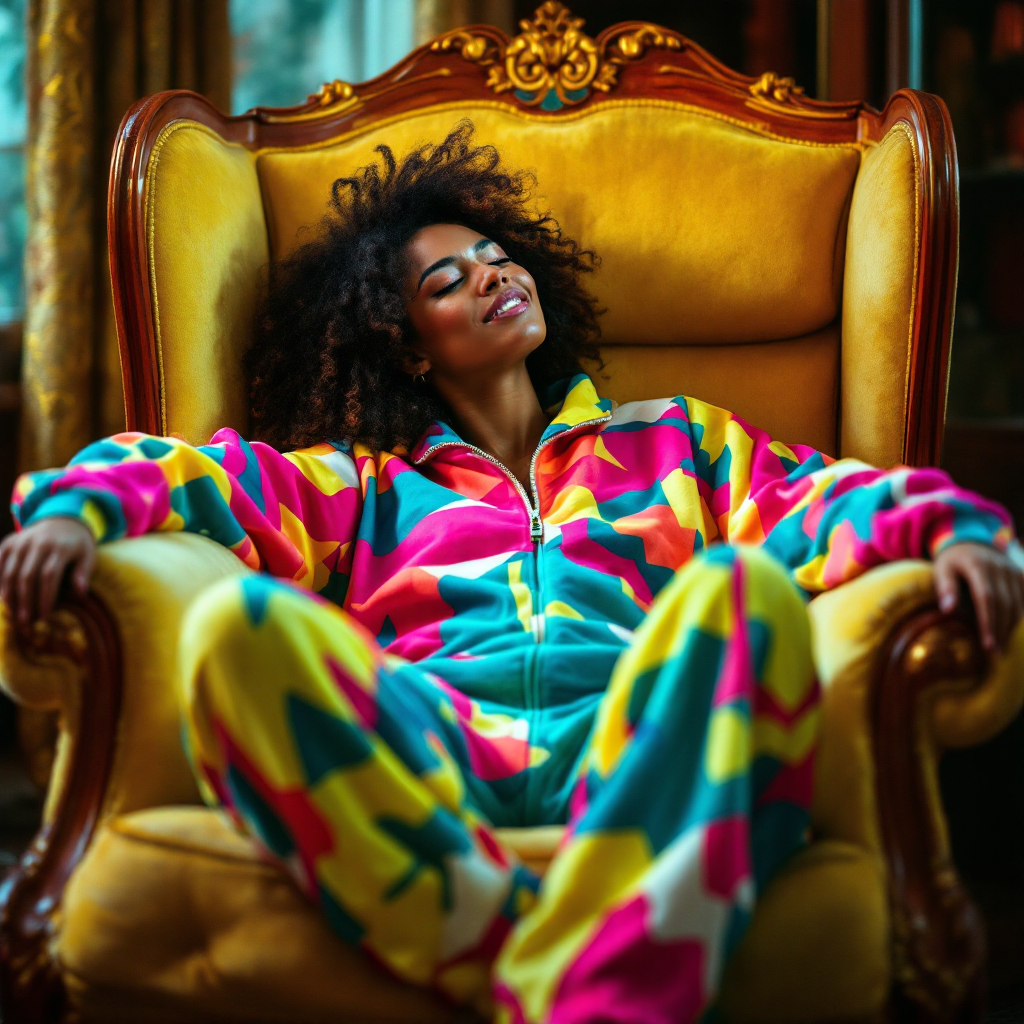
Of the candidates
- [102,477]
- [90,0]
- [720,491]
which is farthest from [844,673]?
[90,0]

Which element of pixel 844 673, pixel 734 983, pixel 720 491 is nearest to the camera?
pixel 734 983

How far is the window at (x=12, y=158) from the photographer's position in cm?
237

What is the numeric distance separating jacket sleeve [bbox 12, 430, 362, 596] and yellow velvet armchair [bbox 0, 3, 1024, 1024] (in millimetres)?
50

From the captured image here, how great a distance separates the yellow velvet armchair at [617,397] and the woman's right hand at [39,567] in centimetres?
2

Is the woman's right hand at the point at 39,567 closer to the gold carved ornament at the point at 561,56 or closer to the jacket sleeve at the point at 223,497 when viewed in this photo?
the jacket sleeve at the point at 223,497

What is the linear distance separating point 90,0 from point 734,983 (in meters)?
2.06

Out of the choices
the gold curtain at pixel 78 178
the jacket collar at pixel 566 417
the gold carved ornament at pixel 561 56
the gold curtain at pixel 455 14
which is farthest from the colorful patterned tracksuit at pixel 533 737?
the gold curtain at pixel 455 14

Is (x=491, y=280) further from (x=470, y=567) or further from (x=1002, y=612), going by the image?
(x=1002, y=612)

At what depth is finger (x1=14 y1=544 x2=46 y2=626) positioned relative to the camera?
3.18ft

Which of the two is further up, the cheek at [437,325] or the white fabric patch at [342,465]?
the cheek at [437,325]

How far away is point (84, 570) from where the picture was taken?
1.00 meters

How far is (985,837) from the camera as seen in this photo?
1.98m

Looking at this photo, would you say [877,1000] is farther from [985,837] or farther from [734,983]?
[985,837]

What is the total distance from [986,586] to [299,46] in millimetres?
2106
